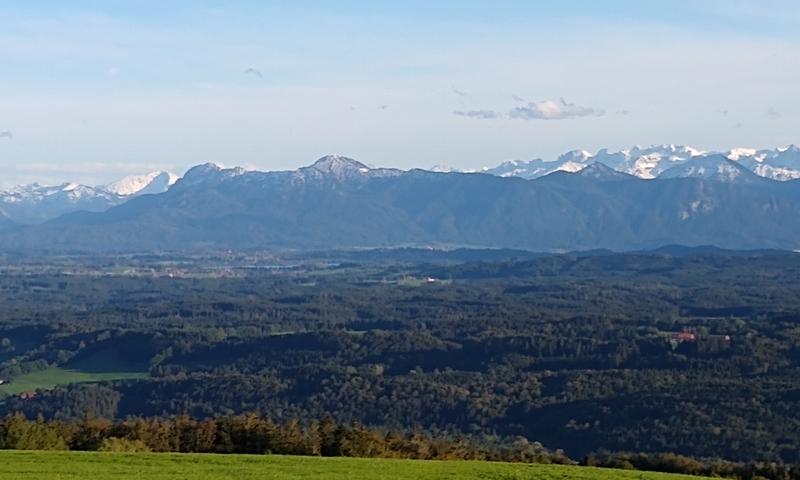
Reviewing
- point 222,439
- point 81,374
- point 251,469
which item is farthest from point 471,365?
point 251,469

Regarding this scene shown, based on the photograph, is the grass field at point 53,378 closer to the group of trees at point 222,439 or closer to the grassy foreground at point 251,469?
the group of trees at point 222,439

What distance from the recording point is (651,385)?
8956 cm

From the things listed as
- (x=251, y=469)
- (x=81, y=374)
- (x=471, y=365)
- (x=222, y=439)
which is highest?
(x=251, y=469)

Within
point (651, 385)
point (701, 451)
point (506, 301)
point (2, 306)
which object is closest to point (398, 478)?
point (701, 451)

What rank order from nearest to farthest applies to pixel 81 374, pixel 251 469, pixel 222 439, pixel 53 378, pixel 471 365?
pixel 251 469, pixel 222 439, pixel 471 365, pixel 53 378, pixel 81 374

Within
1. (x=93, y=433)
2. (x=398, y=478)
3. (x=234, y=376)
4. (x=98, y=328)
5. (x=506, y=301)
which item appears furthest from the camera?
(x=506, y=301)

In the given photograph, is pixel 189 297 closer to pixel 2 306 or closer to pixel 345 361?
pixel 2 306

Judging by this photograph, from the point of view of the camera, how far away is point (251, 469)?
118 feet

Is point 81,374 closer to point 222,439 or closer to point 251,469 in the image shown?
point 222,439

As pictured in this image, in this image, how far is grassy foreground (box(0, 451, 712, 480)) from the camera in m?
34.1

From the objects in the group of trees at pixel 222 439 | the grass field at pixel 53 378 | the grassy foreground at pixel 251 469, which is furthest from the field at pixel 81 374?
the grassy foreground at pixel 251 469

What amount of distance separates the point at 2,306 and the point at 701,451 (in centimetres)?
13351

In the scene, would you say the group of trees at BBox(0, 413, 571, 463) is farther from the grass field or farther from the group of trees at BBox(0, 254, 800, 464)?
the grass field

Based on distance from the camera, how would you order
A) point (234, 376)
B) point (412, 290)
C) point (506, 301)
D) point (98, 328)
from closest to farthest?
Answer: point (234, 376)
point (98, 328)
point (506, 301)
point (412, 290)
